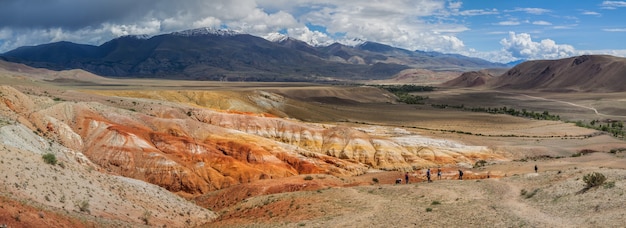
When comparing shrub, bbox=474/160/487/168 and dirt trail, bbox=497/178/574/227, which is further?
shrub, bbox=474/160/487/168

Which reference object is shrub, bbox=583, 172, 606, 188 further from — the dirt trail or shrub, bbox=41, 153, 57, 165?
shrub, bbox=41, 153, 57, 165

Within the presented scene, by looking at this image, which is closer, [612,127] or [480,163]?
[480,163]

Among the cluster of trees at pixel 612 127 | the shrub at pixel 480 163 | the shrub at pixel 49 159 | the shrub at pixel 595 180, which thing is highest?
the shrub at pixel 49 159

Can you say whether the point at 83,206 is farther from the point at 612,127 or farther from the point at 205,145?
the point at 612,127

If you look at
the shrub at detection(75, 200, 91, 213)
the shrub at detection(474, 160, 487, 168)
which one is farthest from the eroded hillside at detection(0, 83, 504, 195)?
the shrub at detection(75, 200, 91, 213)

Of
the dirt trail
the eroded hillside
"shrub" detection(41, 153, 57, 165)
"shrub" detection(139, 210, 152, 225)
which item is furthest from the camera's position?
the eroded hillside

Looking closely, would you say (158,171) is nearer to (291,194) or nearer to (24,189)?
(291,194)

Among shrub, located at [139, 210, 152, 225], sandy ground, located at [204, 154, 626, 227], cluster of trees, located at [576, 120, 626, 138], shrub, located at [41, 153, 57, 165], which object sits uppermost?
shrub, located at [41, 153, 57, 165]

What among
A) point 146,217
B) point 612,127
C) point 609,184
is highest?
point 609,184

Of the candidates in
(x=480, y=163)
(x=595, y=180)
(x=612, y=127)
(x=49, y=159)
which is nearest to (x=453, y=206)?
(x=595, y=180)

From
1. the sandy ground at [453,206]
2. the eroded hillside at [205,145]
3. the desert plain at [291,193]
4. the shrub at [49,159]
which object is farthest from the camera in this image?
the eroded hillside at [205,145]

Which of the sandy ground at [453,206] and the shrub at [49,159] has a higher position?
the shrub at [49,159]

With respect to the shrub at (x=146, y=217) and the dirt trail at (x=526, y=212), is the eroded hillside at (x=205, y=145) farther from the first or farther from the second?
the dirt trail at (x=526, y=212)

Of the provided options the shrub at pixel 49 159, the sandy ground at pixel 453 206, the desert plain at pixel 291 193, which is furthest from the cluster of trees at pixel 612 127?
the shrub at pixel 49 159
